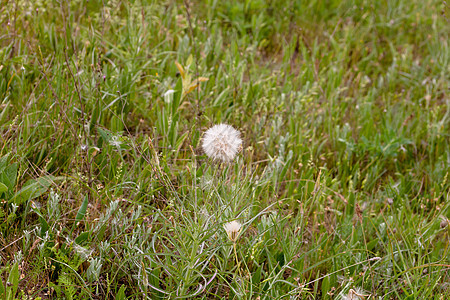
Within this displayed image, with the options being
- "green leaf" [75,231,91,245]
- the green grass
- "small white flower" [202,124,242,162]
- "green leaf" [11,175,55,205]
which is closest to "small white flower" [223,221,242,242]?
the green grass

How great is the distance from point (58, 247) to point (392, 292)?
1.48 meters

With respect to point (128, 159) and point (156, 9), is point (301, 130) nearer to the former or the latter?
point (128, 159)

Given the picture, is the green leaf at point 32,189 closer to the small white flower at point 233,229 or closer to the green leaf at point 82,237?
the green leaf at point 82,237

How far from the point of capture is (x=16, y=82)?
2.67m

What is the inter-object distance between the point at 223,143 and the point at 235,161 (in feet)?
0.38

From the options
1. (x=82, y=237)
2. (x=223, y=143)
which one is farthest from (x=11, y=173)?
(x=223, y=143)

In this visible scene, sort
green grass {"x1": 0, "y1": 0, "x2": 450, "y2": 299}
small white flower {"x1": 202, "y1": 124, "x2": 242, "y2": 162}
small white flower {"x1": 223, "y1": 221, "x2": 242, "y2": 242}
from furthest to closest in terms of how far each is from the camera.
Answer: small white flower {"x1": 202, "y1": 124, "x2": 242, "y2": 162}
green grass {"x1": 0, "y1": 0, "x2": 450, "y2": 299}
small white flower {"x1": 223, "y1": 221, "x2": 242, "y2": 242}

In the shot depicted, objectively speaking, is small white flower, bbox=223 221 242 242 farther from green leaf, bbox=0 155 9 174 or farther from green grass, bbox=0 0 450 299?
green leaf, bbox=0 155 9 174

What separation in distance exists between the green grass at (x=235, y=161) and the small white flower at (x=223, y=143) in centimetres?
14

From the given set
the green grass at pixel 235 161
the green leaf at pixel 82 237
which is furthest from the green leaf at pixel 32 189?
the green leaf at pixel 82 237

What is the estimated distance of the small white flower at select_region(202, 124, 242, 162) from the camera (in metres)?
1.98

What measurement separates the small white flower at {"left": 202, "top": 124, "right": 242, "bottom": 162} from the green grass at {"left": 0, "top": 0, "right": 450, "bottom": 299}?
0.14 meters

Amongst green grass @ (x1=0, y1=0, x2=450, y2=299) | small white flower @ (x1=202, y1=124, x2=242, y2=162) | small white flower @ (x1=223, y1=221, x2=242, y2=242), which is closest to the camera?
small white flower @ (x1=223, y1=221, x2=242, y2=242)

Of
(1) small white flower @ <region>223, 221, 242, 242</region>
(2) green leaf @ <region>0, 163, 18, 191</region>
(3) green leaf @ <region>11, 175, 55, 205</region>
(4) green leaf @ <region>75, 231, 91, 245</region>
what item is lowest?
(4) green leaf @ <region>75, 231, 91, 245</region>
